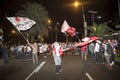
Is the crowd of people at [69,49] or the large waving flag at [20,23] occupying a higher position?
the large waving flag at [20,23]

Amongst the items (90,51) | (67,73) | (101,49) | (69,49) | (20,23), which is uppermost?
(20,23)

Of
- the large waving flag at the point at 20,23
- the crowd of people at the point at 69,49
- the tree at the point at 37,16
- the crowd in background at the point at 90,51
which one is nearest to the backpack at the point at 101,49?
the crowd of people at the point at 69,49

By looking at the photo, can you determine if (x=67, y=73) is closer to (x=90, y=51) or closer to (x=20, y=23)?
(x=20, y=23)

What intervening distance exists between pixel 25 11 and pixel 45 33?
5.50m

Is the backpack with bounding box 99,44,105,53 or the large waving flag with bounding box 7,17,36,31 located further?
the large waving flag with bounding box 7,17,36,31

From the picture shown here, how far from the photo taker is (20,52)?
34.7 meters

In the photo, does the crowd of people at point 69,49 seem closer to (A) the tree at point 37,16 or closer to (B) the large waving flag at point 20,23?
(B) the large waving flag at point 20,23

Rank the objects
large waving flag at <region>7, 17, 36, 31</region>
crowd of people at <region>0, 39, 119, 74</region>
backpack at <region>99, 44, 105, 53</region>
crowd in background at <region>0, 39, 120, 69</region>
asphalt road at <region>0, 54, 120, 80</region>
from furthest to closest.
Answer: large waving flag at <region>7, 17, 36, 31</region> < backpack at <region>99, 44, 105, 53</region> < crowd in background at <region>0, 39, 120, 69</region> < crowd of people at <region>0, 39, 119, 74</region> < asphalt road at <region>0, 54, 120, 80</region>

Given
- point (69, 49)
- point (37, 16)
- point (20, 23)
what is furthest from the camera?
point (37, 16)

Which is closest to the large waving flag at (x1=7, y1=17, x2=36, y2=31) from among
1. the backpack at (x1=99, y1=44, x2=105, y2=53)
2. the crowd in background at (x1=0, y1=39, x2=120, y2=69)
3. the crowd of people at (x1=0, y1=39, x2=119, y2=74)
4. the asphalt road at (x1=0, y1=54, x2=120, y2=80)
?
the crowd of people at (x1=0, y1=39, x2=119, y2=74)

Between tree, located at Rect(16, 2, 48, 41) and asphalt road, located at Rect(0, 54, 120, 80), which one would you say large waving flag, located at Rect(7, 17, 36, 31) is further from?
tree, located at Rect(16, 2, 48, 41)

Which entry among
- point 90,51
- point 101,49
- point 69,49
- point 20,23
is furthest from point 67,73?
point 90,51

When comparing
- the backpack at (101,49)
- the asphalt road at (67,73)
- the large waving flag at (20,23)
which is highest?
the large waving flag at (20,23)

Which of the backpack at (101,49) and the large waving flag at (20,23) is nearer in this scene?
the backpack at (101,49)
